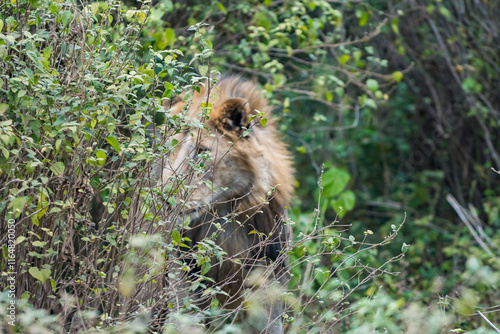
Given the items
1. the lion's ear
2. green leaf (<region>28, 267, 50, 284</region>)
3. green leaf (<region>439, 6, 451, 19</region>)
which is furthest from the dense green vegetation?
the lion's ear

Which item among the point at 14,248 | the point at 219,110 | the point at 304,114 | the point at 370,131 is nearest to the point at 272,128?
the point at 219,110

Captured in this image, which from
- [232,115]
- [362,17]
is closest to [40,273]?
[232,115]

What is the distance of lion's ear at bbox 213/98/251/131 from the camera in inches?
150

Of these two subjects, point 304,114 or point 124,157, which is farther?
point 304,114

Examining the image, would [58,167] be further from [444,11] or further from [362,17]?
[444,11]

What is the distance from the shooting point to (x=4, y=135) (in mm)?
2227

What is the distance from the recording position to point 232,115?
152 inches

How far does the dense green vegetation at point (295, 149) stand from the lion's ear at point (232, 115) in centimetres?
35

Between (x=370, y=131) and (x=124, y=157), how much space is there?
17.3 feet

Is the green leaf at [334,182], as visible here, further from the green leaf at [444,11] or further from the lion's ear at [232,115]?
the green leaf at [444,11]

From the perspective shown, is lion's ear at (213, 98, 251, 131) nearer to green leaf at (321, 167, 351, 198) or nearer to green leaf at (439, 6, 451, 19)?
green leaf at (321, 167, 351, 198)

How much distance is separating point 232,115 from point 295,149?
2.77 meters

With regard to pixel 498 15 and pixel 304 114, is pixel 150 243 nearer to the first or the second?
pixel 304 114

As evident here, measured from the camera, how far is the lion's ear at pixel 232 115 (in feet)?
12.5
